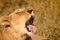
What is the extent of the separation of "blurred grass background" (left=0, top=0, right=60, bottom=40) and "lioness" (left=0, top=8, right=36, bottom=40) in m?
0.67

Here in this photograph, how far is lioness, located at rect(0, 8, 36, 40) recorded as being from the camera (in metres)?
2.04

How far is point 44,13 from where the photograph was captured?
10.7 ft

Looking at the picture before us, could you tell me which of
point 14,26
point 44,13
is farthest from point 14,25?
point 44,13

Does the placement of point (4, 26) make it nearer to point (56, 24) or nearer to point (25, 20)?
point (25, 20)

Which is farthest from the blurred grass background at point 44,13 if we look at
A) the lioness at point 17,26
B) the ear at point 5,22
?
the ear at point 5,22

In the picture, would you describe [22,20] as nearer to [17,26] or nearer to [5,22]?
[17,26]

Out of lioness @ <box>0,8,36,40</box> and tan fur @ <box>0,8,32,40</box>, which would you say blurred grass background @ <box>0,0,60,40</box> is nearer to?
lioness @ <box>0,8,36,40</box>

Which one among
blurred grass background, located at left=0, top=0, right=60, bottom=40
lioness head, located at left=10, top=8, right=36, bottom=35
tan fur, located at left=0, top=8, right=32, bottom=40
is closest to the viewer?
tan fur, located at left=0, top=8, right=32, bottom=40

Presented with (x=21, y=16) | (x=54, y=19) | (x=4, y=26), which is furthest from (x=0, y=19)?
(x=54, y=19)

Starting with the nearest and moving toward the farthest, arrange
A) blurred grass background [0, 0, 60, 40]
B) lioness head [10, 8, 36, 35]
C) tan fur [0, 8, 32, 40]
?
tan fur [0, 8, 32, 40]
lioness head [10, 8, 36, 35]
blurred grass background [0, 0, 60, 40]

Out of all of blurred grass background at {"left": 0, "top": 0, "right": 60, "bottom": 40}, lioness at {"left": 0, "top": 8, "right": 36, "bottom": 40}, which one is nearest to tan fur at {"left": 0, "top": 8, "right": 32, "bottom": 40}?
lioness at {"left": 0, "top": 8, "right": 36, "bottom": 40}

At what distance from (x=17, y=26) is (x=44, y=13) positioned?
3.78 feet

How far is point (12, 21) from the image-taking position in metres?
2.15

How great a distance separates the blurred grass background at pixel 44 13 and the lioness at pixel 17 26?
668 mm
